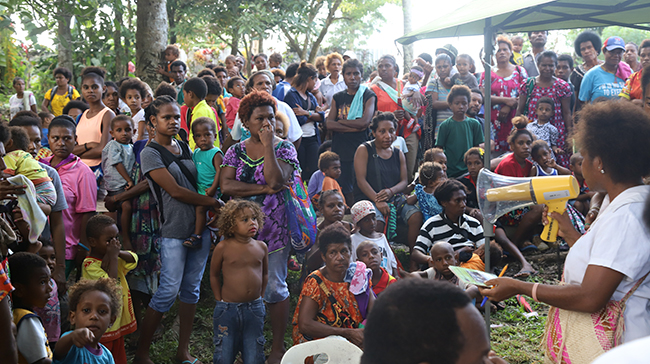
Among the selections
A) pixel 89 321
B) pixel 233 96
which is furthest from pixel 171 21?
pixel 89 321

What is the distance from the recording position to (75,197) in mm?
4387

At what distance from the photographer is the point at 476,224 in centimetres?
517

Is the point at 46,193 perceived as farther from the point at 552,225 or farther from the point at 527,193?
the point at 552,225

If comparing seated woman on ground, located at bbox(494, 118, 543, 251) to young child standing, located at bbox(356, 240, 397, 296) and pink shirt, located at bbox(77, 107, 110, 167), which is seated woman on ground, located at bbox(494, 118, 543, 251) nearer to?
young child standing, located at bbox(356, 240, 397, 296)

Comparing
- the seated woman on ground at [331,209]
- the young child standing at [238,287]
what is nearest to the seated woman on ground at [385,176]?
the seated woman on ground at [331,209]

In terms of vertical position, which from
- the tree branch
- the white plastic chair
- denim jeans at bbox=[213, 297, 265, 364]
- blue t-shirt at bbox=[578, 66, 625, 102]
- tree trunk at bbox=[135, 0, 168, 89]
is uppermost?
the tree branch

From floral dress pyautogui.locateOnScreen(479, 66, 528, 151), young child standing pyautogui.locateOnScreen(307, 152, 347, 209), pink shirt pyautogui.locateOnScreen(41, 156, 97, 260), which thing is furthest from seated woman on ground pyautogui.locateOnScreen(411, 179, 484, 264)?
pink shirt pyautogui.locateOnScreen(41, 156, 97, 260)

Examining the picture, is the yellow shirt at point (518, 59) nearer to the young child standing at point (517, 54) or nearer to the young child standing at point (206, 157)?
the young child standing at point (517, 54)

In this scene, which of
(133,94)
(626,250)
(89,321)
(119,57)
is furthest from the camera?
(119,57)

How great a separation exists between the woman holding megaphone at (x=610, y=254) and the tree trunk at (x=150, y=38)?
6367 millimetres

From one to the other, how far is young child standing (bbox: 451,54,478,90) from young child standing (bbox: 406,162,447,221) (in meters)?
2.03

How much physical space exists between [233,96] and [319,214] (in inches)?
84.0

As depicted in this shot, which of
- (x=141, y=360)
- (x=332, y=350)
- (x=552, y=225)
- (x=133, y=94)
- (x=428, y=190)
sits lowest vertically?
(x=141, y=360)

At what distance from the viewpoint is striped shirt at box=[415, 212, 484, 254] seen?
5062 millimetres
